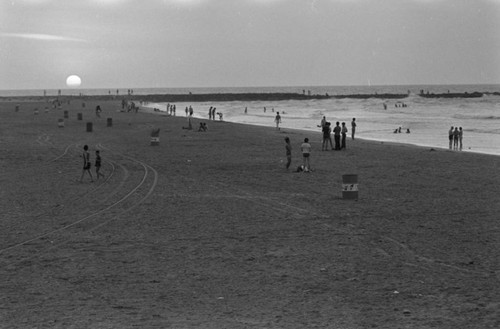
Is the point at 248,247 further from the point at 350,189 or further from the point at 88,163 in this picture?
the point at 88,163

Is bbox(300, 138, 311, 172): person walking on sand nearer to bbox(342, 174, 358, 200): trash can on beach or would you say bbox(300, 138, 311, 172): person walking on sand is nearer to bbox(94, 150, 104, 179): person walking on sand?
bbox(342, 174, 358, 200): trash can on beach

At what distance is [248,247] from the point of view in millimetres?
13984

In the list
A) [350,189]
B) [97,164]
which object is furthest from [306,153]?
[97,164]

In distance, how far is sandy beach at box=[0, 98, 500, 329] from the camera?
9.89 m

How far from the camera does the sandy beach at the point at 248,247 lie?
Result: 989cm

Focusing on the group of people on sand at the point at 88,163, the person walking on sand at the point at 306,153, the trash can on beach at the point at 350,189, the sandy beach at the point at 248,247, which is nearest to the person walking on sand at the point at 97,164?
the group of people on sand at the point at 88,163

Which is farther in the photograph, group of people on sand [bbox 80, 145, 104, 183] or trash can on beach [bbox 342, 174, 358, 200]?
group of people on sand [bbox 80, 145, 104, 183]

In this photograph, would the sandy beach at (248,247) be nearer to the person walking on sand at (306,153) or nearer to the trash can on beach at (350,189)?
the person walking on sand at (306,153)

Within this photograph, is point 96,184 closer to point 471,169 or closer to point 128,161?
point 128,161

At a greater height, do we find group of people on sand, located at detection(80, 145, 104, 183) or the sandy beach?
group of people on sand, located at detection(80, 145, 104, 183)

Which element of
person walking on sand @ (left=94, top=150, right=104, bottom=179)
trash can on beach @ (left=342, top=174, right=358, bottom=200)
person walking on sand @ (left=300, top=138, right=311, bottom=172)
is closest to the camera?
trash can on beach @ (left=342, top=174, right=358, bottom=200)

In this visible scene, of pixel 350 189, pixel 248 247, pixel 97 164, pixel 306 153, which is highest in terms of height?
pixel 306 153

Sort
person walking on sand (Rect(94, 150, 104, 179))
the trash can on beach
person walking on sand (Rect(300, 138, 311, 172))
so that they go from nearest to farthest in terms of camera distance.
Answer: the trash can on beach → person walking on sand (Rect(94, 150, 104, 179)) → person walking on sand (Rect(300, 138, 311, 172))

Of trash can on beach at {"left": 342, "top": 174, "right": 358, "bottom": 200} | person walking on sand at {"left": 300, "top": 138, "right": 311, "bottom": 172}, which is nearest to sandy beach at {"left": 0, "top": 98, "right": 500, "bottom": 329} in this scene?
person walking on sand at {"left": 300, "top": 138, "right": 311, "bottom": 172}
